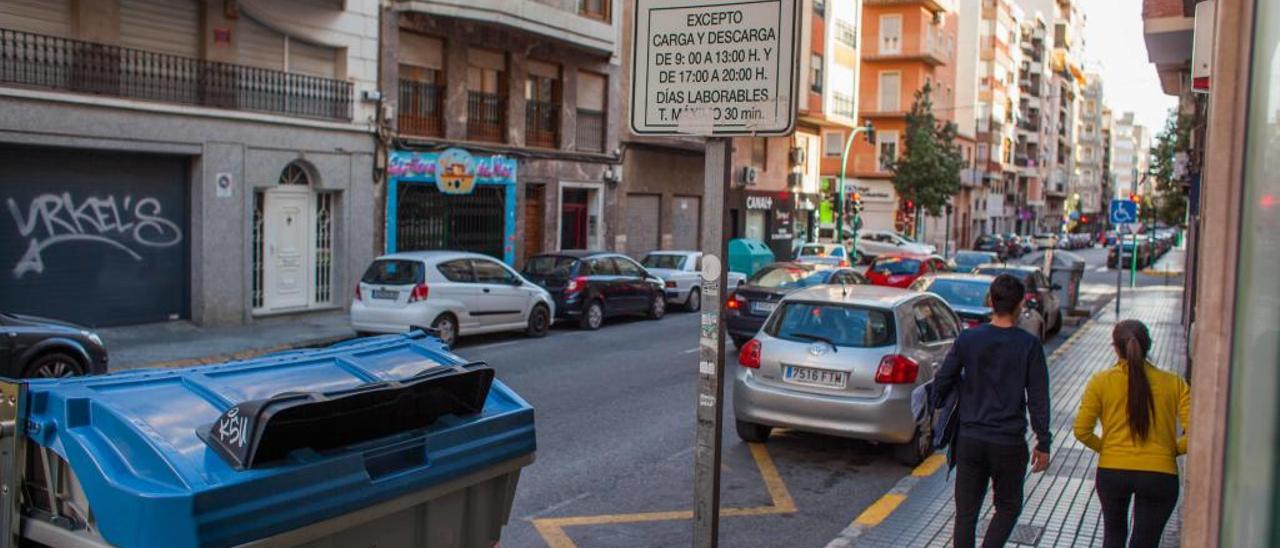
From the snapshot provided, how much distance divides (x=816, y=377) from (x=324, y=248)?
1431 cm

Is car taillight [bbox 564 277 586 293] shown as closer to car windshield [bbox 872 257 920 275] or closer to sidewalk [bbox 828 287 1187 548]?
car windshield [bbox 872 257 920 275]

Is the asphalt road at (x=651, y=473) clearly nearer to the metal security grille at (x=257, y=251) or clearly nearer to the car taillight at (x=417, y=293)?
the car taillight at (x=417, y=293)

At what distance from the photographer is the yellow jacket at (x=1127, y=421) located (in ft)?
17.0

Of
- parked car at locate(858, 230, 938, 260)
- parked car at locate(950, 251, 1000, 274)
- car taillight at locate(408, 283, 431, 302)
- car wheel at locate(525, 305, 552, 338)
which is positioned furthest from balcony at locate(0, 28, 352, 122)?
parked car at locate(858, 230, 938, 260)

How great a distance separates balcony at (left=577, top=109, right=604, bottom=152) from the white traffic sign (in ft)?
78.7

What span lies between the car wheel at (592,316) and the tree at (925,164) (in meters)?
33.9

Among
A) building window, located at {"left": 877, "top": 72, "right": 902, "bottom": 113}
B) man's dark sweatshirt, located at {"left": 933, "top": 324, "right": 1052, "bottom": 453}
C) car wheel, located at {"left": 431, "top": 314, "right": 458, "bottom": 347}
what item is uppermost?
building window, located at {"left": 877, "top": 72, "right": 902, "bottom": 113}

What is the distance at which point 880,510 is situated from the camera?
25.2 ft

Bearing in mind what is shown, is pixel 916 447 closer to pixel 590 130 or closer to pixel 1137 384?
pixel 1137 384

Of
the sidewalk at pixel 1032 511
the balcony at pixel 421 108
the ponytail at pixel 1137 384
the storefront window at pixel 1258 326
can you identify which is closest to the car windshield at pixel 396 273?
the balcony at pixel 421 108

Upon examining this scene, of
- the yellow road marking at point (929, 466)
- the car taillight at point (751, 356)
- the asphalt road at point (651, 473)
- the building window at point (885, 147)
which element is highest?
the building window at point (885, 147)

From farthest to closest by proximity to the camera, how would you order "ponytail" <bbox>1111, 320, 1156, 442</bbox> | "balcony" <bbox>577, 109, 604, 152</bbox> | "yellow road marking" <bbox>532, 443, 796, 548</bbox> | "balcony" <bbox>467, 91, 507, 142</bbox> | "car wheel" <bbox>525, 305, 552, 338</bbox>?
1. "balcony" <bbox>577, 109, 604, 152</bbox>
2. "balcony" <bbox>467, 91, 507, 142</bbox>
3. "car wheel" <bbox>525, 305, 552, 338</bbox>
4. "yellow road marking" <bbox>532, 443, 796, 548</bbox>
5. "ponytail" <bbox>1111, 320, 1156, 442</bbox>

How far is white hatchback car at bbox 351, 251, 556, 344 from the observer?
631 inches

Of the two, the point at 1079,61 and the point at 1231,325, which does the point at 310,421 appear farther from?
the point at 1079,61
